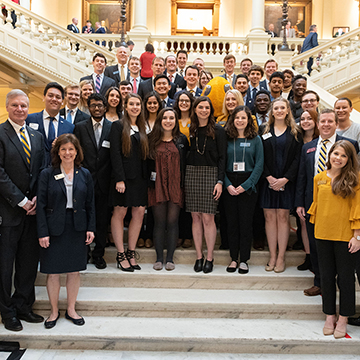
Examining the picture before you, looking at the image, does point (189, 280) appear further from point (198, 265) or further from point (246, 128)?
point (246, 128)

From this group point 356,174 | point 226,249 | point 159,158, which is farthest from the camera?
point 226,249

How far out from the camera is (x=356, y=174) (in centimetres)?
299

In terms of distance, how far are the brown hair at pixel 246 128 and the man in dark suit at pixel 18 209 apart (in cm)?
196

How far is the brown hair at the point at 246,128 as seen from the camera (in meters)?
3.85

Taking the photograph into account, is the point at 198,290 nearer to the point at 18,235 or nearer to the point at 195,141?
the point at 195,141

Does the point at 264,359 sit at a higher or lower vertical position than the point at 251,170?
lower

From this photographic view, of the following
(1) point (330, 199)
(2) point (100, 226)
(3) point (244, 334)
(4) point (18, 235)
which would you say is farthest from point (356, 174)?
(4) point (18, 235)

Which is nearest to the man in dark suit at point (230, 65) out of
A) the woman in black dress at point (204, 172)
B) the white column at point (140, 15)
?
the woman in black dress at point (204, 172)

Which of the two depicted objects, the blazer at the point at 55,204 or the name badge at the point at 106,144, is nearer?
the blazer at the point at 55,204

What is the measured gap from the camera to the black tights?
391 cm

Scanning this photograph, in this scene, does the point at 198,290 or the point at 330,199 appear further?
the point at 198,290

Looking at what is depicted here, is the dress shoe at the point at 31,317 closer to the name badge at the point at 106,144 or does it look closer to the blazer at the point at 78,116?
the name badge at the point at 106,144

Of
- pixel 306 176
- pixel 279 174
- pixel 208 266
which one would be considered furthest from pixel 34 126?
pixel 306 176

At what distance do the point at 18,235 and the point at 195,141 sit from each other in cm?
200
